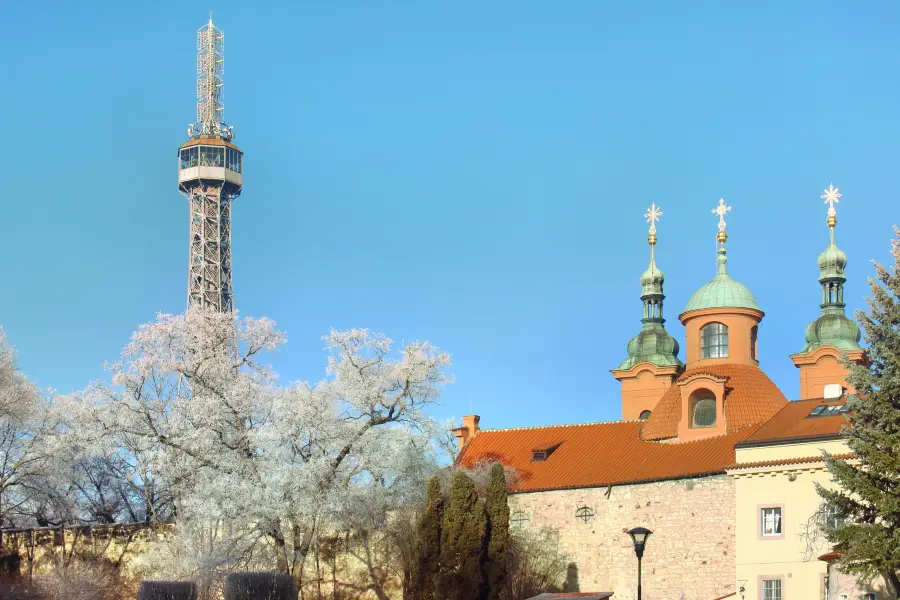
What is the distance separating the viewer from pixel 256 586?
38.9 m

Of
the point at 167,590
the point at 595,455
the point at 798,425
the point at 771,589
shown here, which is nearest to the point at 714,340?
the point at 595,455

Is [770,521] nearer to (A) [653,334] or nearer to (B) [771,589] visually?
(B) [771,589]

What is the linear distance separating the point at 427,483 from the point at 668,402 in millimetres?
9217

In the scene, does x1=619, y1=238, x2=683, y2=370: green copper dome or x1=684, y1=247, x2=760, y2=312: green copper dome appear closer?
x1=684, y1=247, x2=760, y2=312: green copper dome

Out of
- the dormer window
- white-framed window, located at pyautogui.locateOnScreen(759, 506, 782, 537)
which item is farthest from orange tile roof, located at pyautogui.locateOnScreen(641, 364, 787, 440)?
white-framed window, located at pyautogui.locateOnScreen(759, 506, 782, 537)

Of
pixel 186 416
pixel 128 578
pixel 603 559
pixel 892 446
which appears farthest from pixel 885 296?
pixel 128 578

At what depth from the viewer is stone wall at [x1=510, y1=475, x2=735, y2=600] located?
42.2m

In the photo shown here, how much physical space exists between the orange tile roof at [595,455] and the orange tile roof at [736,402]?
0.57 metres

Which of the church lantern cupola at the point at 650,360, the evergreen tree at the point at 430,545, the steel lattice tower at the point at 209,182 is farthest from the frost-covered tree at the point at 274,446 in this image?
the steel lattice tower at the point at 209,182

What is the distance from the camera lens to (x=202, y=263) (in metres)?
96.1

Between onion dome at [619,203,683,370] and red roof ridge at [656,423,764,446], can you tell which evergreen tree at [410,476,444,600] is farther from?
onion dome at [619,203,683,370]

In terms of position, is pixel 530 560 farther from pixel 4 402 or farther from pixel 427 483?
pixel 4 402

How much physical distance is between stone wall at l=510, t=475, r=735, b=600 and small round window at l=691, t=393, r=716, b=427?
10.8ft

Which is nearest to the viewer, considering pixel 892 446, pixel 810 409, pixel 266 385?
pixel 892 446
